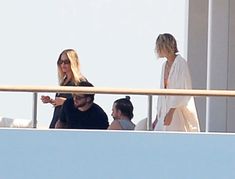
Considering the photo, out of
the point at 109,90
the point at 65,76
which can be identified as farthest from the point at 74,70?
the point at 109,90

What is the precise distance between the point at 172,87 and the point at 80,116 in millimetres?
650

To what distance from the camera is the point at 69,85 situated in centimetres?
674

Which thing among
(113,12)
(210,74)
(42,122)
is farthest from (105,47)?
(42,122)

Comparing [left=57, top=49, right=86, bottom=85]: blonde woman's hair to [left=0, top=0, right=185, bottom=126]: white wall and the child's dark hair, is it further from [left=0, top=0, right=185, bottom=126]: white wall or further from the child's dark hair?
[left=0, top=0, right=185, bottom=126]: white wall

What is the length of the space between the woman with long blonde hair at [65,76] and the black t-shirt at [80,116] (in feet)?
0.27

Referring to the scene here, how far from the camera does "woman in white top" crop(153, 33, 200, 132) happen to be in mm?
6738

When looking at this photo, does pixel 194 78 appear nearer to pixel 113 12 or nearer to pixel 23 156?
pixel 113 12

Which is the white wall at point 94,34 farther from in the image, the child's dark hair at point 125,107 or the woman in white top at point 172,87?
the woman in white top at point 172,87

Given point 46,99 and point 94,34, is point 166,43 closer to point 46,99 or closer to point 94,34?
point 46,99

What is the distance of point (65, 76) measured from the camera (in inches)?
268

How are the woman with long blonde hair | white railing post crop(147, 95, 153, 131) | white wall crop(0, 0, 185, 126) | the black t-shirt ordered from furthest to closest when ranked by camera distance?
white wall crop(0, 0, 185, 126) → the woman with long blonde hair → the black t-shirt → white railing post crop(147, 95, 153, 131)

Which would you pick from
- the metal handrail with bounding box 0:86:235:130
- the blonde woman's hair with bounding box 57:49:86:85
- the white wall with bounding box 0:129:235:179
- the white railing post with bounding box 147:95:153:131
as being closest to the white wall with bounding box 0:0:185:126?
the blonde woman's hair with bounding box 57:49:86:85

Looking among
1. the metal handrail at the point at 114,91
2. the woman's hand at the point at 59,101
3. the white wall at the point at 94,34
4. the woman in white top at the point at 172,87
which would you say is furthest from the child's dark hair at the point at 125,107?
the white wall at the point at 94,34

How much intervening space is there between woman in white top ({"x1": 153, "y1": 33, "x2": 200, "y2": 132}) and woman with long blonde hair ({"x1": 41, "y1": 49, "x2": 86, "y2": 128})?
55 centimetres
